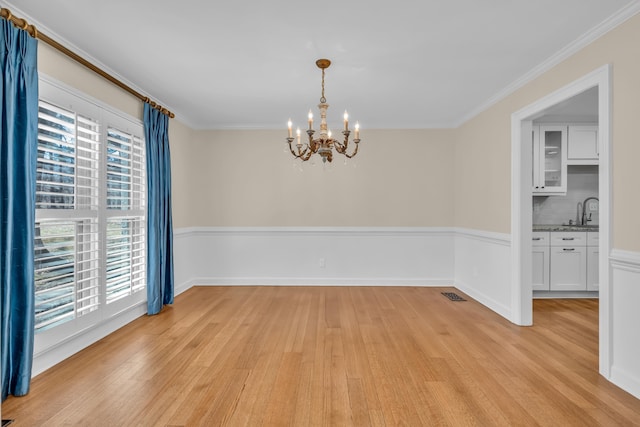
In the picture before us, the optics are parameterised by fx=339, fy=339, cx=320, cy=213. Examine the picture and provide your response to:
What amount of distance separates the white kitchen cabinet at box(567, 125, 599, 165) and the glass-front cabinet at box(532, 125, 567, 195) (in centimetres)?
8

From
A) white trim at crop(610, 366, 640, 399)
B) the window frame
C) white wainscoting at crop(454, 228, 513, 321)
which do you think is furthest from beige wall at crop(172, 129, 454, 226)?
white trim at crop(610, 366, 640, 399)

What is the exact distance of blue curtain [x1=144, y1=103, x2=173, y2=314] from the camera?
155 inches

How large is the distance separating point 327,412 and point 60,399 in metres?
1.76

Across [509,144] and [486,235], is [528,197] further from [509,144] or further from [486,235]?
[486,235]

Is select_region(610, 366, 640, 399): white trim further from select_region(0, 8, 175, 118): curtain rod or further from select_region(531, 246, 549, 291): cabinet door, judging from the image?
select_region(0, 8, 175, 118): curtain rod

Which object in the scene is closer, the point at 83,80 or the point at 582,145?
the point at 83,80

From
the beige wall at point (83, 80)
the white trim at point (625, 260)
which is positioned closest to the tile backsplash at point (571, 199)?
the white trim at point (625, 260)

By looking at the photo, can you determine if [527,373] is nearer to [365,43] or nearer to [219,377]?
[219,377]

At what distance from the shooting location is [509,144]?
3.85 m

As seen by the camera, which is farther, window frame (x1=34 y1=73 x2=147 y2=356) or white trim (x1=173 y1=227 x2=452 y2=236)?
white trim (x1=173 y1=227 x2=452 y2=236)

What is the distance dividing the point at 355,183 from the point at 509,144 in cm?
229

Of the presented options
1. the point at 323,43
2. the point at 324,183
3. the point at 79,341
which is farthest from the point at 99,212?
the point at 324,183

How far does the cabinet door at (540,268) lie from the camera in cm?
468

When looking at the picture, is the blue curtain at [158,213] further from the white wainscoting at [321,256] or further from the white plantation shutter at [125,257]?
the white wainscoting at [321,256]
